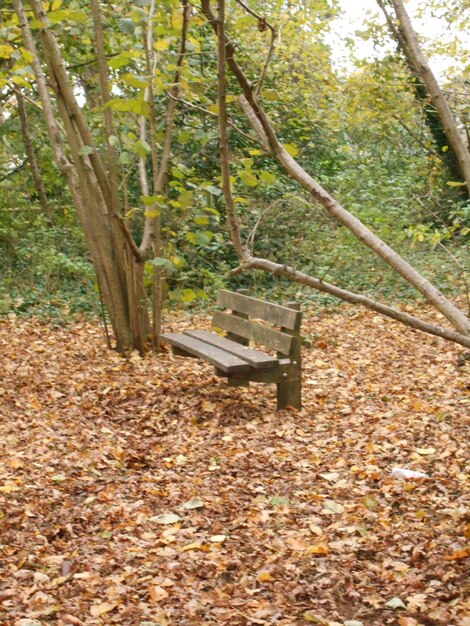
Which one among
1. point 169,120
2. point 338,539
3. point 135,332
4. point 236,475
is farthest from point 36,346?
point 338,539

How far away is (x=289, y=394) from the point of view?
22.6 feet

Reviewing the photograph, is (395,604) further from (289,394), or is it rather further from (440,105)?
(289,394)

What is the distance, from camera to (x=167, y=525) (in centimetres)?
472

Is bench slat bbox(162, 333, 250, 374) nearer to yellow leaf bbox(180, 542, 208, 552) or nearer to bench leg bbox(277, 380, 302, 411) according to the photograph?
bench leg bbox(277, 380, 302, 411)

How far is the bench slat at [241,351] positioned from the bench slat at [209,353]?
5 centimetres

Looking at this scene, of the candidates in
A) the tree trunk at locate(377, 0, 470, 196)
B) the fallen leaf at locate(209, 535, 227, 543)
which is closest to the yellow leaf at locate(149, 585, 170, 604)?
the fallen leaf at locate(209, 535, 227, 543)

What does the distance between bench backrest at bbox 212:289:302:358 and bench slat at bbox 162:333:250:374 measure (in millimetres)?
340

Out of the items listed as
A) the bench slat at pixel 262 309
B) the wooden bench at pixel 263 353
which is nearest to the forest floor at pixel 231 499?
the wooden bench at pixel 263 353

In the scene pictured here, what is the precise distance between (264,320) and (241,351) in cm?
40

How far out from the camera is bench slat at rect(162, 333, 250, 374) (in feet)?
21.3

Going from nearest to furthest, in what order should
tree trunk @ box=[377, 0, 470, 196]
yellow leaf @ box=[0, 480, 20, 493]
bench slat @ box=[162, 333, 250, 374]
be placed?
tree trunk @ box=[377, 0, 470, 196] → yellow leaf @ box=[0, 480, 20, 493] → bench slat @ box=[162, 333, 250, 374]

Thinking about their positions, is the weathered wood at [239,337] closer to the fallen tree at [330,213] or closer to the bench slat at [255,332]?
the bench slat at [255,332]

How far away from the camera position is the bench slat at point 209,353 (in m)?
6.48

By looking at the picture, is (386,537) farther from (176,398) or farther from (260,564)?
(176,398)
